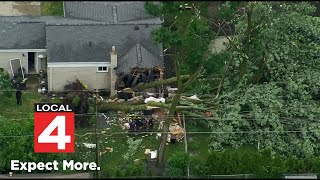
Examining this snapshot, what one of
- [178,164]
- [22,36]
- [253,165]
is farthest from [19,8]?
[253,165]

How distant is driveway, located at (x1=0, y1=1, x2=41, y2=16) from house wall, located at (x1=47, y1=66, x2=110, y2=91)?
6.87 meters

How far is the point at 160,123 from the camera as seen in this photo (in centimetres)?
3188

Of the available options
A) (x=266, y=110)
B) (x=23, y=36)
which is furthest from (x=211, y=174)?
(x=23, y=36)

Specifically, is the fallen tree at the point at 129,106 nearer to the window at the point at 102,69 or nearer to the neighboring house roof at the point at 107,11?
the window at the point at 102,69

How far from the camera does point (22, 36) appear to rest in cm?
3438

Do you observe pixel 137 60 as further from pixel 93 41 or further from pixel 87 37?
pixel 87 37

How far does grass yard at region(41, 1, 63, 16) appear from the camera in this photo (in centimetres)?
3944

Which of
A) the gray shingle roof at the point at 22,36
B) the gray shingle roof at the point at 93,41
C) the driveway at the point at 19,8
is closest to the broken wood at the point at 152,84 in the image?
the gray shingle roof at the point at 93,41

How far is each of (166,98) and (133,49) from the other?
266 centimetres

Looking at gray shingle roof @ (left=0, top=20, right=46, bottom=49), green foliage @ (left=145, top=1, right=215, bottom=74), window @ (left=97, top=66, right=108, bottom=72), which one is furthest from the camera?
gray shingle roof @ (left=0, top=20, right=46, bottom=49)

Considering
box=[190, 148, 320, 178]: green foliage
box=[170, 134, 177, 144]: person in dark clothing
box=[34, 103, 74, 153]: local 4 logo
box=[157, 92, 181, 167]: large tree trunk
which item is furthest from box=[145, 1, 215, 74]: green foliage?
box=[34, 103, 74, 153]: local 4 logo

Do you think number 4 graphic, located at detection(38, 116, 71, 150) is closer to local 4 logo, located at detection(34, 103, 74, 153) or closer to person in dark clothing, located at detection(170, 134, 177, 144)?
local 4 logo, located at detection(34, 103, 74, 153)

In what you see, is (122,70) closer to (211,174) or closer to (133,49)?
(133,49)

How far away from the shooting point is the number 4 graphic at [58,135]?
2650cm
